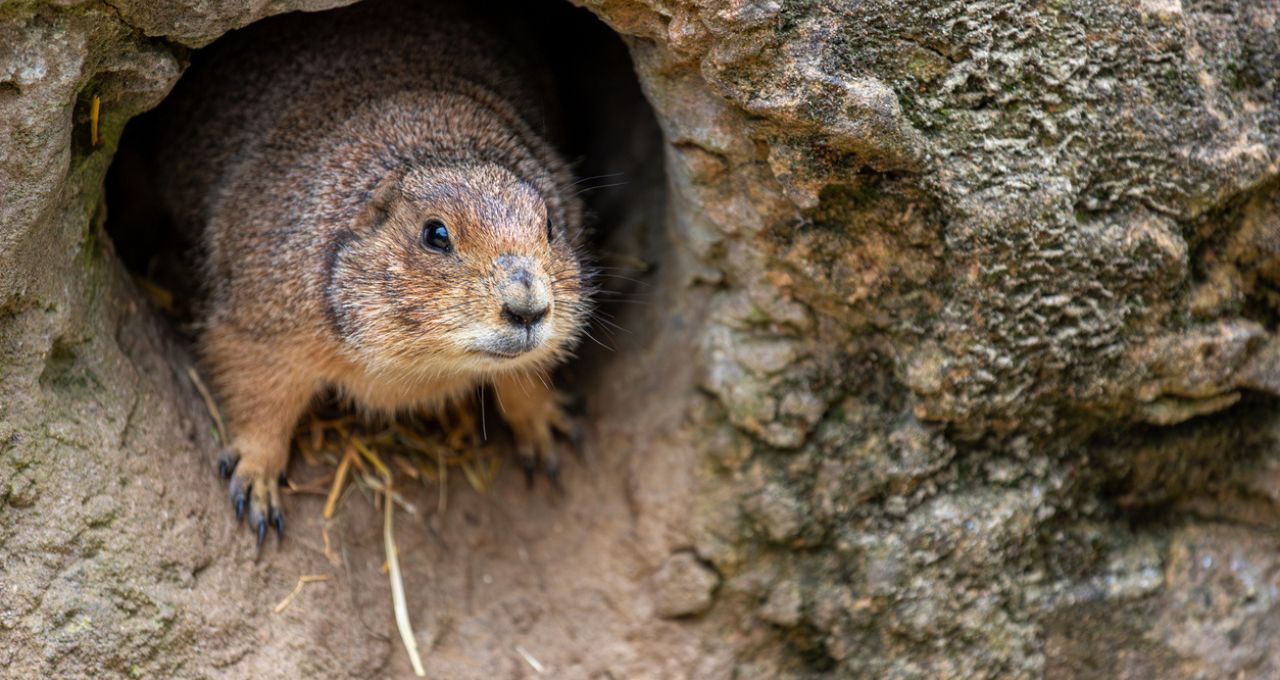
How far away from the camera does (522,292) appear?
4551 mm

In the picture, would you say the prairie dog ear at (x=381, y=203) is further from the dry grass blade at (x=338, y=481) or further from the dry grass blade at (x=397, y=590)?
the dry grass blade at (x=397, y=590)

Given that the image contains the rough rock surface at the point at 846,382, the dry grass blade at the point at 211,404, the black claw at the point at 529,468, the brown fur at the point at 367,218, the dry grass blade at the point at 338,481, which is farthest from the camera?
the black claw at the point at 529,468

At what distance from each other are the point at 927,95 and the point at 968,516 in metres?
1.92

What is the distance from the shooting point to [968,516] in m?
5.13

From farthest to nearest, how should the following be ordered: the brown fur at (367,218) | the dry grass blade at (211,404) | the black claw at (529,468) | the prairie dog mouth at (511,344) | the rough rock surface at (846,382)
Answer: the black claw at (529,468) → the dry grass blade at (211,404) → the brown fur at (367,218) → the prairie dog mouth at (511,344) → the rough rock surface at (846,382)

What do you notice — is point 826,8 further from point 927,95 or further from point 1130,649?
point 1130,649

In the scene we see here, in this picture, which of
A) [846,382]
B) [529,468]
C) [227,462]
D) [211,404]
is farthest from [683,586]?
[211,404]

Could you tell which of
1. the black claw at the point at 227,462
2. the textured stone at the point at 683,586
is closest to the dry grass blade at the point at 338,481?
the black claw at the point at 227,462

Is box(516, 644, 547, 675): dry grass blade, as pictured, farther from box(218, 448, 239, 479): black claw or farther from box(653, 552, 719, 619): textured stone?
box(218, 448, 239, 479): black claw

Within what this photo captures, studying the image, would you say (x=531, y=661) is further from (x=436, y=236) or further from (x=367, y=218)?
(x=367, y=218)

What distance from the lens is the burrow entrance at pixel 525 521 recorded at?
17.7ft

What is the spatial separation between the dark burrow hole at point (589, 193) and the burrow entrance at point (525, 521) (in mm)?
13

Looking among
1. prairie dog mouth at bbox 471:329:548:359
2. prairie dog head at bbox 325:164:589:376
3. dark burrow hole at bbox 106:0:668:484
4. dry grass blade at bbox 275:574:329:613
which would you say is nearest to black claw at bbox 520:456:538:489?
dark burrow hole at bbox 106:0:668:484

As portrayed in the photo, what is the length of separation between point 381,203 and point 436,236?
455mm
